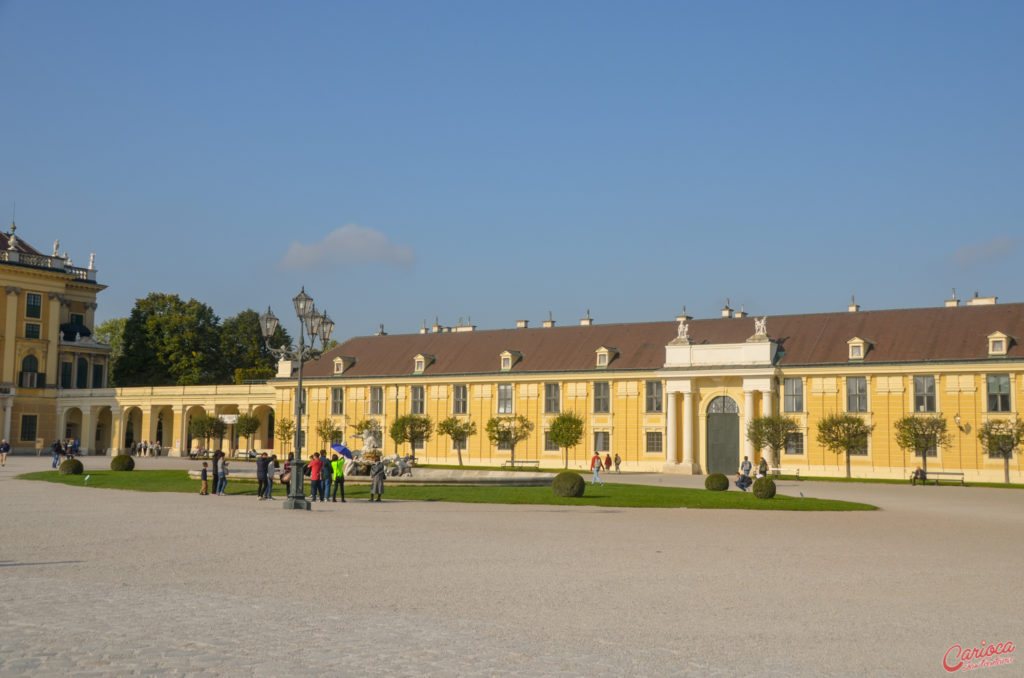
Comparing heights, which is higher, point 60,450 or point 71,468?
point 60,450

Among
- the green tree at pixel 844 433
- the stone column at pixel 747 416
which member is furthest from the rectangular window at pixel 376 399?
the green tree at pixel 844 433

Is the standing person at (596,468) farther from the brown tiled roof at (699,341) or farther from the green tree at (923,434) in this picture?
the green tree at (923,434)

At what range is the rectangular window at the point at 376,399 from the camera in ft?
247

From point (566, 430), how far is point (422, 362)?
14569 mm

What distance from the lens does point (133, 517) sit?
→ 23.4 metres

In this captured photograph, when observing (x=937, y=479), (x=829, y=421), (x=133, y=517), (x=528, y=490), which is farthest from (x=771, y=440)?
(x=133, y=517)

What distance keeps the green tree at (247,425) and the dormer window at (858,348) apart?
45.7 metres

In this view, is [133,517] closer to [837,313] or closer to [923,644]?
[923,644]

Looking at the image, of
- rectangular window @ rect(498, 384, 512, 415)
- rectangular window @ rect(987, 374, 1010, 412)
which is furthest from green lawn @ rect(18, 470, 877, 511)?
rectangular window @ rect(498, 384, 512, 415)

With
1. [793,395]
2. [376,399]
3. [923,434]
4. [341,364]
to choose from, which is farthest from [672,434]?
[341,364]

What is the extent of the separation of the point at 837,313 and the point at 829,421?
1064 centimetres

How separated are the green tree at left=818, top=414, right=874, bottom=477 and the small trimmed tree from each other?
19606mm

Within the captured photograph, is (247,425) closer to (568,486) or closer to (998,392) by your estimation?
(568,486)

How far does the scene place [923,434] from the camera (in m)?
55.1
